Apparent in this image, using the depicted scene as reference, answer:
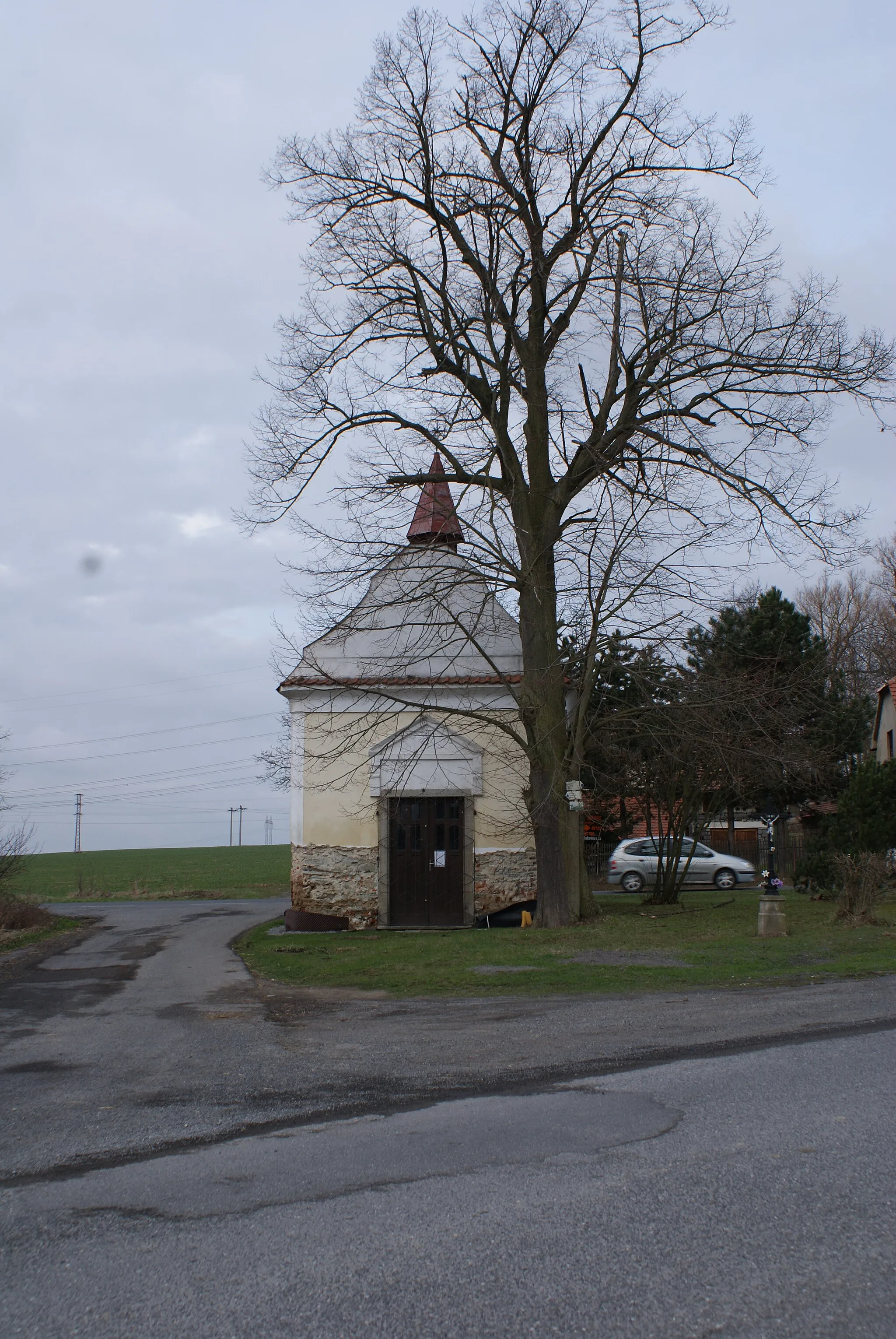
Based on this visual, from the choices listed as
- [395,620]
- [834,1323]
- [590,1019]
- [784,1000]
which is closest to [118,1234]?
[834,1323]

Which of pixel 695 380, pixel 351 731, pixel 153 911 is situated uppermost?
pixel 695 380

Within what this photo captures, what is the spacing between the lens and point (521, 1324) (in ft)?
11.2

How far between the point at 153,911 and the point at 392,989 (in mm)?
19705

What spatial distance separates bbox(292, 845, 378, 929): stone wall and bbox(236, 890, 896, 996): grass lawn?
1.58 meters

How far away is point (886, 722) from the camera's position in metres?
37.6

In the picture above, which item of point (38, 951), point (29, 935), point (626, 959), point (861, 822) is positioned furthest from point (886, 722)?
point (38, 951)

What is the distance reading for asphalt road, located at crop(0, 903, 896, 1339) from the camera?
141 inches

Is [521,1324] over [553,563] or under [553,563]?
under

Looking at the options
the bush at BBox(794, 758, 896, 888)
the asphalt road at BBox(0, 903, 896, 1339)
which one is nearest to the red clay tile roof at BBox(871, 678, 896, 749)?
the bush at BBox(794, 758, 896, 888)

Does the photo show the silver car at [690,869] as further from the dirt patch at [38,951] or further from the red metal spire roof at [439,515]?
the dirt patch at [38,951]

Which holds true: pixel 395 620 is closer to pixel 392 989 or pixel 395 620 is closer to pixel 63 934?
pixel 63 934

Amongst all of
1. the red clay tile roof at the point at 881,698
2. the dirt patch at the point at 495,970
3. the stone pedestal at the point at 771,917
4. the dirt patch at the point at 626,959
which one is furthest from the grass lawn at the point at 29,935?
the red clay tile roof at the point at 881,698

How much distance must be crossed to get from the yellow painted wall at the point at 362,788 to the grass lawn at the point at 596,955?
7.65 feet

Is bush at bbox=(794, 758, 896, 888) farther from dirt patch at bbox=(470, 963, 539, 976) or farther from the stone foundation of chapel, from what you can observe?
dirt patch at bbox=(470, 963, 539, 976)
